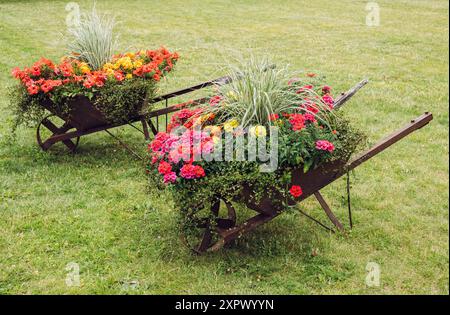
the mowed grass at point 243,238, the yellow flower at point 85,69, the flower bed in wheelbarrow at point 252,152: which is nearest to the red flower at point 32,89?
the yellow flower at point 85,69

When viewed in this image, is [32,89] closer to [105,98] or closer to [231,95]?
[105,98]

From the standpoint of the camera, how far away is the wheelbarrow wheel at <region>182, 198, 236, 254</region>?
3.76m

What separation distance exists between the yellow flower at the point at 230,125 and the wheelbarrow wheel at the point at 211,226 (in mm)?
Answer: 503

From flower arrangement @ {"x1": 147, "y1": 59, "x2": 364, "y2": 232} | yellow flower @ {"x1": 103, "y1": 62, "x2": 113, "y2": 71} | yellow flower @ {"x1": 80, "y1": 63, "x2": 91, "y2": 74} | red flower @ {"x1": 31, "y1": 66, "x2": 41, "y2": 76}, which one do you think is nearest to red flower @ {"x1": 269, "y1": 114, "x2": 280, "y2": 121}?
flower arrangement @ {"x1": 147, "y1": 59, "x2": 364, "y2": 232}

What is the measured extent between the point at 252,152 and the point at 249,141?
10 cm

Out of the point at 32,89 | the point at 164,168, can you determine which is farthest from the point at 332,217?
the point at 32,89

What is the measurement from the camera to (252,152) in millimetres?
3668

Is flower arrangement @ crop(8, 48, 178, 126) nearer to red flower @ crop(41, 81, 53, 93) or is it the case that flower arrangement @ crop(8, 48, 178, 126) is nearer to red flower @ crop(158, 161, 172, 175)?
red flower @ crop(41, 81, 53, 93)

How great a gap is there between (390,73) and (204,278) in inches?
246

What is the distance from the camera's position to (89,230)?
4414 mm

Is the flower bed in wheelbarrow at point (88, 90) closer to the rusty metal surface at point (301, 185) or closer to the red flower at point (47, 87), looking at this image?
the red flower at point (47, 87)

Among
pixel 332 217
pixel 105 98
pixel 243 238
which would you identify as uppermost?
pixel 105 98

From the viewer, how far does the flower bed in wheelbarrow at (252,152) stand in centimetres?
360

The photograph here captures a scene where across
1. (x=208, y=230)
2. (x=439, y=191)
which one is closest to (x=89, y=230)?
(x=208, y=230)
